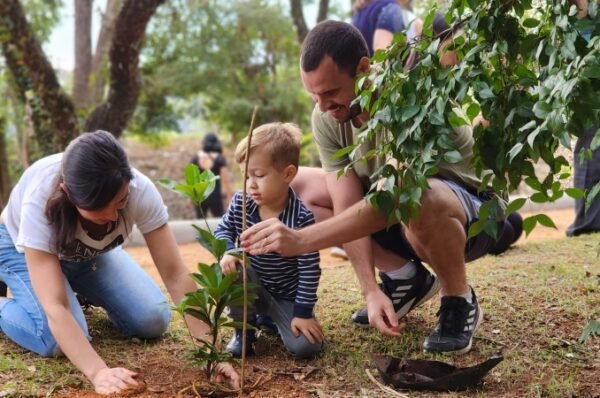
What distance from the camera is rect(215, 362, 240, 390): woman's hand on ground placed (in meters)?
2.56

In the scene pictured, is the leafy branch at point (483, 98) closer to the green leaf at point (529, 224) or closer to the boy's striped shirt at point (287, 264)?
the green leaf at point (529, 224)

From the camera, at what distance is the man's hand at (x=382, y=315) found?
8.50 feet

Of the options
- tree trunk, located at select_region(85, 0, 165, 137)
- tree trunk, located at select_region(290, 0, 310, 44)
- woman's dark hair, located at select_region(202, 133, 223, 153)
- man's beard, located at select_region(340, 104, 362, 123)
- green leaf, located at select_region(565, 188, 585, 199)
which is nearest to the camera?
green leaf, located at select_region(565, 188, 585, 199)

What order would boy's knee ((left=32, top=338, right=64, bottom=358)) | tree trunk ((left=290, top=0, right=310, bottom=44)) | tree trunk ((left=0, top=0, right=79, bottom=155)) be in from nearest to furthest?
boy's knee ((left=32, top=338, right=64, bottom=358)) → tree trunk ((left=0, top=0, right=79, bottom=155)) → tree trunk ((left=290, top=0, right=310, bottom=44))

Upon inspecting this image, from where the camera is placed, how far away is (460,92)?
1.98 m

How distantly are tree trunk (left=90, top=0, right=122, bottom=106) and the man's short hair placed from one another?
9.29m

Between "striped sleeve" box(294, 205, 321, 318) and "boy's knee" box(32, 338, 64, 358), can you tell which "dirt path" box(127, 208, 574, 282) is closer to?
"boy's knee" box(32, 338, 64, 358)

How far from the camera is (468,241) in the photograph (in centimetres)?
295

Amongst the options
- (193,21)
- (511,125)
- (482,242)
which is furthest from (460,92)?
(193,21)

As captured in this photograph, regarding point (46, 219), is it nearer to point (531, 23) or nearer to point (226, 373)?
point (226, 373)

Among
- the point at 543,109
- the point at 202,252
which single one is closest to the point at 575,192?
the point at 543,109

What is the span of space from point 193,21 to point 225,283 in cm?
1356

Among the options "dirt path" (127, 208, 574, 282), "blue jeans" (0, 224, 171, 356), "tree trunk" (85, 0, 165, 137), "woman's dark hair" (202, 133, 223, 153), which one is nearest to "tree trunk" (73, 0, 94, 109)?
"woman's dark hair" (202, 133, 223, 153)

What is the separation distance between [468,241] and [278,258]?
2.50ft
